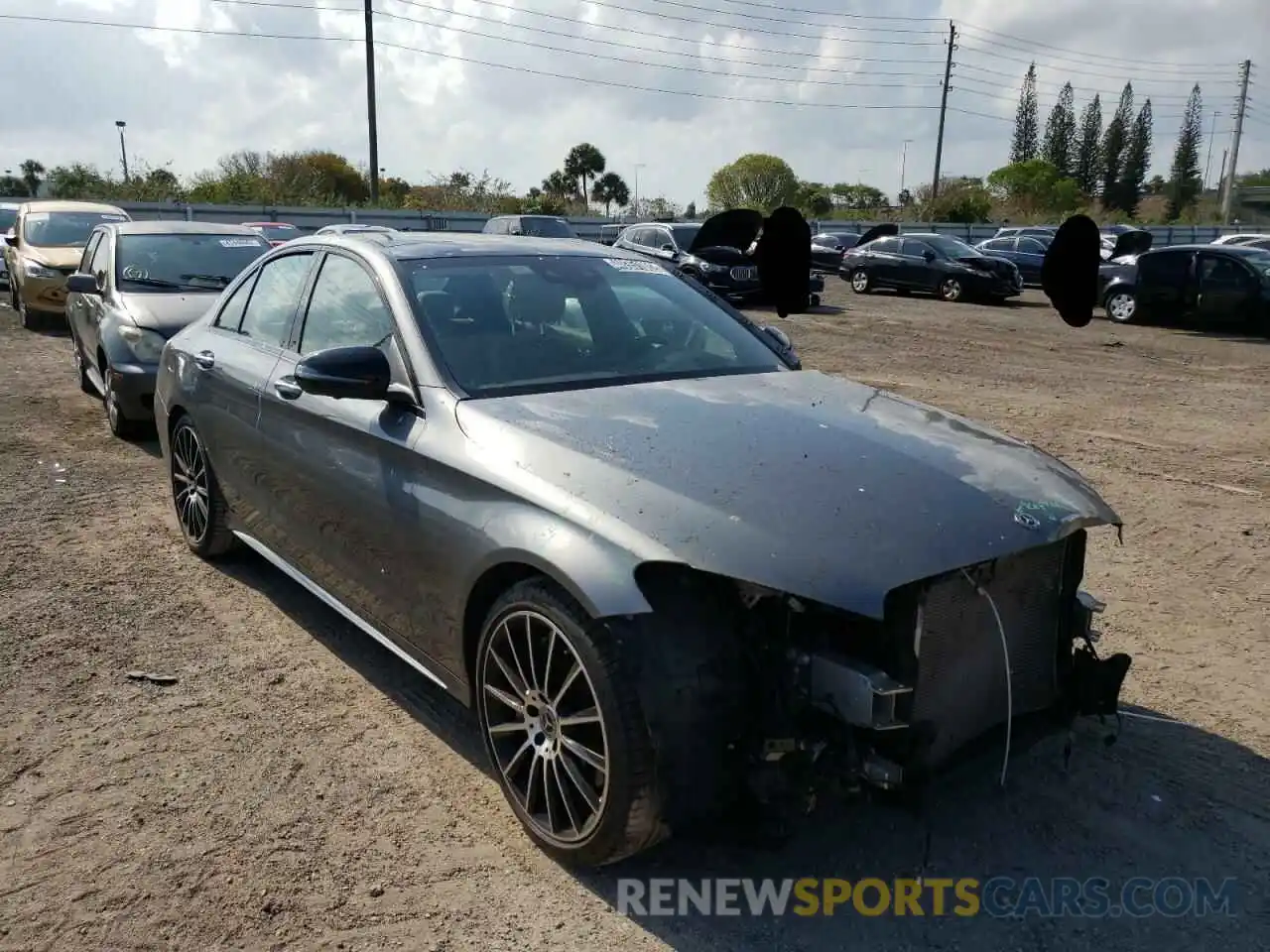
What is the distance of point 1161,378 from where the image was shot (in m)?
12.1

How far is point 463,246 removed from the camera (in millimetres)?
4133

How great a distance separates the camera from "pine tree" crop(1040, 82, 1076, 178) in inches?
154

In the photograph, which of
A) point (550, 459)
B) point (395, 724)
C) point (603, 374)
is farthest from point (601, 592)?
point (395, 724)

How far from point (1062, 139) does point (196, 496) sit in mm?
4393

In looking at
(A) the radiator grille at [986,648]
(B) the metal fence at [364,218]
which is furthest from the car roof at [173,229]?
(B) the metal fence at [364,218]

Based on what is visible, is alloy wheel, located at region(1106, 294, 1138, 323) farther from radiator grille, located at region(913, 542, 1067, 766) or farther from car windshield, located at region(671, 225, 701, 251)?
radiator grille, located at region(913, 542, 1067, 766)

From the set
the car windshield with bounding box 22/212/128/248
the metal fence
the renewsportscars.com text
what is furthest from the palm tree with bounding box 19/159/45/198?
the renewsportscars.com text

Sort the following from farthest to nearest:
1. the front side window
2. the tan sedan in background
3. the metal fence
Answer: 1. the metal fence
2. the tan sedan in background
3. the front side window

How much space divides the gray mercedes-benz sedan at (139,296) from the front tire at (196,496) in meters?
2.47

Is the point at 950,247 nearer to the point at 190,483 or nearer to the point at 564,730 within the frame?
the point at 190,483

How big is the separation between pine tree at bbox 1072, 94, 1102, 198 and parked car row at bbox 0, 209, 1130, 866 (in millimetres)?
1057

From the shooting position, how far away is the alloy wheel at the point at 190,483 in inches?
199

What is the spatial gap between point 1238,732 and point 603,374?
2.60 m

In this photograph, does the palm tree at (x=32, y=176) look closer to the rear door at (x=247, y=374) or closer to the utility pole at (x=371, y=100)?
the utility pole at (x=371, y=100)
